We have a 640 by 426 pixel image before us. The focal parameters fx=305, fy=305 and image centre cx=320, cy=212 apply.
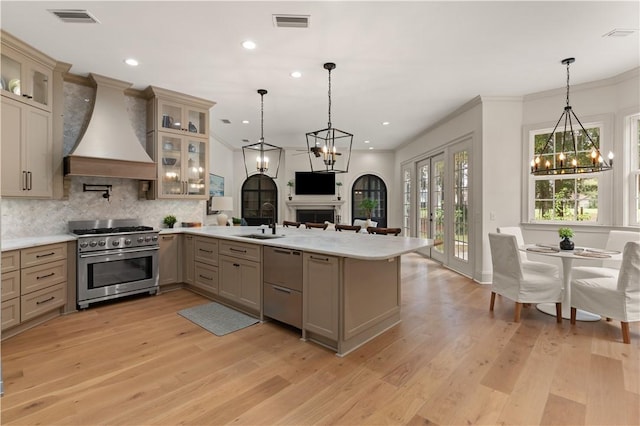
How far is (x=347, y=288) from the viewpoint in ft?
8.44

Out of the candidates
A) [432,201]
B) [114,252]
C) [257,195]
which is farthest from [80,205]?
[432,201]

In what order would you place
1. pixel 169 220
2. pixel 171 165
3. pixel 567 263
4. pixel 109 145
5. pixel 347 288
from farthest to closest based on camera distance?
pixel 169 220 < pixel 171 165 < pixel 109 145 < pixel 567 263 < pixel 347 288

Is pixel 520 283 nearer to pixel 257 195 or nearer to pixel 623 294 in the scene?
pixel 623 294

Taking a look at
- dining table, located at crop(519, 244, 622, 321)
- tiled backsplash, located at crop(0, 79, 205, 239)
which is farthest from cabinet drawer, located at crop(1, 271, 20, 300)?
dining table, located at crop(519, 244, 622, 321)

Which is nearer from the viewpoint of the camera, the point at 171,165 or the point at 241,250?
the point at 241,250

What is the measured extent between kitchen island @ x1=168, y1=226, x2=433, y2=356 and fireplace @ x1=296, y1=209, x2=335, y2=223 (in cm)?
588

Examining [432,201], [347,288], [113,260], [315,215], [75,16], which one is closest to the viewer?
[347,288]

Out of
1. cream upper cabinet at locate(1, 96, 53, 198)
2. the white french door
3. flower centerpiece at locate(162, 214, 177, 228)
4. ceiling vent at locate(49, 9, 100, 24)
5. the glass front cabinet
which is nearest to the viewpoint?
ceiling vent at locate(49, 9, 100, 24)

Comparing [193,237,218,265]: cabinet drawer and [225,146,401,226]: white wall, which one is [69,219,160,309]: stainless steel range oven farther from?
[225,146,401,226]: white wall

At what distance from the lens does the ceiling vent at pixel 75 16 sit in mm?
2608

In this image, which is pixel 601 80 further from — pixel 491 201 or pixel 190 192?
pixel 190 192

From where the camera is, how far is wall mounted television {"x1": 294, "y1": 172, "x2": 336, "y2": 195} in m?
8.92

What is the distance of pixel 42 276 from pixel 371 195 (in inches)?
311

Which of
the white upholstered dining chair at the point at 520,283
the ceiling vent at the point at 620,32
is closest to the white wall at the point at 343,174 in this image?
the white upholstered dining chair at the point at 520,283
